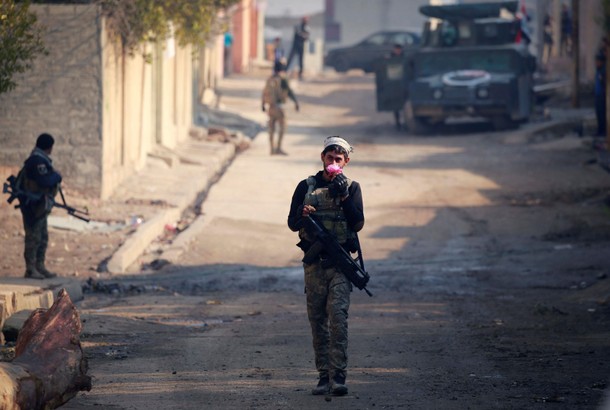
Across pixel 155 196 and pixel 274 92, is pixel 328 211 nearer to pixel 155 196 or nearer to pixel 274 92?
pixel 155 196

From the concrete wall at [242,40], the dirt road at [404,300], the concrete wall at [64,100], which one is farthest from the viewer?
the concrete wall at [242,40]

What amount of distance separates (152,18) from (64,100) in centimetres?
198

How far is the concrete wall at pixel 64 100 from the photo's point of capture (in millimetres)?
16344

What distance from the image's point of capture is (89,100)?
1645cm

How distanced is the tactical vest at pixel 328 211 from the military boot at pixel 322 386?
2.69 feet

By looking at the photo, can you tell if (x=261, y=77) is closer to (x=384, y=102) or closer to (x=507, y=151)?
(x=384, y=102)

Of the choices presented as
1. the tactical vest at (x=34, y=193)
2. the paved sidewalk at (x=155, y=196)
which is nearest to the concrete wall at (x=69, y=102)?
the paved sidewalk at (x=155, y=196)

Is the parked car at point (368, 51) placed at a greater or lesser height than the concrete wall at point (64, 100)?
greater

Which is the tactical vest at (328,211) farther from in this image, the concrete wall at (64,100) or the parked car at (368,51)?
the parked car at (368,51)

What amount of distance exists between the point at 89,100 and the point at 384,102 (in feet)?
39.3

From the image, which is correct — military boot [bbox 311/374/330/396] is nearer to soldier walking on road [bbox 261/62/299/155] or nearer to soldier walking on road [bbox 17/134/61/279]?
soldier walking on road [bbox 17/134/61/279]

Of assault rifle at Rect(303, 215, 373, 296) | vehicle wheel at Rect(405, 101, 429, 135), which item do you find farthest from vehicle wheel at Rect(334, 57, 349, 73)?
assault rifle at Rect(303, 215, 373, 296)

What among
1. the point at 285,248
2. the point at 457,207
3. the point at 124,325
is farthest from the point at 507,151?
the point at 124,325

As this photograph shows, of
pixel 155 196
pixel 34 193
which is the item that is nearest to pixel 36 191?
pixel 34 193
